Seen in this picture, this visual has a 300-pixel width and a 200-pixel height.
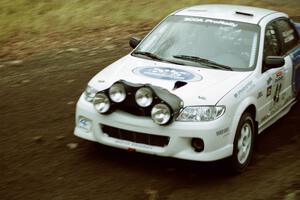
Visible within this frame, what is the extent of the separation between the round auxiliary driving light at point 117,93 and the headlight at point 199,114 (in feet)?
2.12

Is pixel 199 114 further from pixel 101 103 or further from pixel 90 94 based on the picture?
pixel 90 94

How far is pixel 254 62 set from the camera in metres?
6.47

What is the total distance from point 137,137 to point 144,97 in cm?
46

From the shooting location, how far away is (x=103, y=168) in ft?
19.9

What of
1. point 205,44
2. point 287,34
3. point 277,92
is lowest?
point 277,92

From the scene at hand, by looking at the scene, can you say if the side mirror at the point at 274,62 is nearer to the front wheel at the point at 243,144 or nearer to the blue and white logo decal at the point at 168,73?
the front wheel at the point at 243,144

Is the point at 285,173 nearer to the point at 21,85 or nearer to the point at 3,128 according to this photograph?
the point at 3,128

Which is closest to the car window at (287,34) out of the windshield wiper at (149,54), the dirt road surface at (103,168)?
the dirt road surface at (103,168)

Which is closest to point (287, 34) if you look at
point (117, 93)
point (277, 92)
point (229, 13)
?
point (229, 13)

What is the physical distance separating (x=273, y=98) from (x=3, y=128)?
357 centimetres

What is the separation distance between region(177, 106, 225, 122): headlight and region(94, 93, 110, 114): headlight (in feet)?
2.62

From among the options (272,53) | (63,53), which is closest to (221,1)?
(63,53)

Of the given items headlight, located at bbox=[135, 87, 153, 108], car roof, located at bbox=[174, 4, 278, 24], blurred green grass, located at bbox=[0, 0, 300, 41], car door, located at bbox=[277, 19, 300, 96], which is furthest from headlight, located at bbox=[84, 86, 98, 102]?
blurred green grass, located at bbox=[0, 0, 300, 41]

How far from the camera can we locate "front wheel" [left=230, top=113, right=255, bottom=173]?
5.87m
